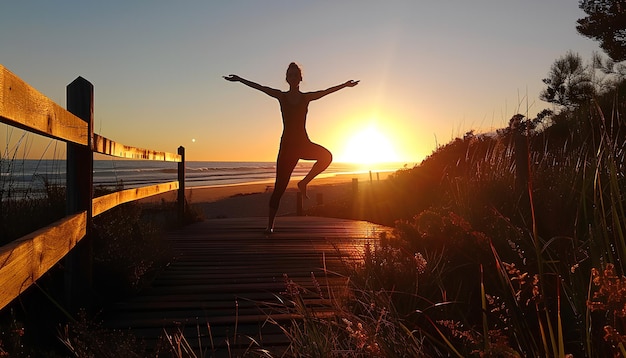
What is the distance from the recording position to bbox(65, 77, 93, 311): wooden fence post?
12.9ft

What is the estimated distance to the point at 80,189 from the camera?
13.3ft

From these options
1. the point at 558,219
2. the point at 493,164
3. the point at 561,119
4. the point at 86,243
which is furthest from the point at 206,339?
the point at 561,119

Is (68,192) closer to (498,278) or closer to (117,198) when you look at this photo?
(117,198)

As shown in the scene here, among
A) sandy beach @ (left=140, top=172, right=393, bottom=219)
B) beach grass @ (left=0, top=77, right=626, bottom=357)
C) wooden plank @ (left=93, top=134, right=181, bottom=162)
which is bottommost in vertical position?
sandy beach @ (left=140, top=172, right=393, bottom=219)

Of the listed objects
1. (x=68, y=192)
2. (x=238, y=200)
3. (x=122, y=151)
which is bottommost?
(x=238, y=200)

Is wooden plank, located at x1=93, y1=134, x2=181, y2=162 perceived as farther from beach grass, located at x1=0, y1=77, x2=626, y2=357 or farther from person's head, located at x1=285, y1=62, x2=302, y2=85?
person's head, located at x1=285, y1=62, x2=302, y2=85

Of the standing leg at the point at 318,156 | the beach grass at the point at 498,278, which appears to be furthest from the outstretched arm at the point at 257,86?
the beach grass at the point at 498,278

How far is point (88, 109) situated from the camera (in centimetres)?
412

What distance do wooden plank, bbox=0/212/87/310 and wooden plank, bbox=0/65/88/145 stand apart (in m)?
0.46

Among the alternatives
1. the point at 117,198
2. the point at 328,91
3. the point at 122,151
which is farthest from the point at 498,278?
the point at 328,91

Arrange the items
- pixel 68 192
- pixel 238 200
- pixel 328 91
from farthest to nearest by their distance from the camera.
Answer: pixel 238 200, pixel 328 91, pixel 68 192

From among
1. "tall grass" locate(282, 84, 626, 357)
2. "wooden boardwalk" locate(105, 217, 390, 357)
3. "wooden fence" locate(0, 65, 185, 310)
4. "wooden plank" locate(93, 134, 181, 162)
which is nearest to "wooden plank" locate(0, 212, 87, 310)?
"wooden fence" locate(0, 65, 185, 310)

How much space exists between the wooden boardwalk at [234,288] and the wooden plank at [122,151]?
1.13 meters

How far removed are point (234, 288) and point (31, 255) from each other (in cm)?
223
